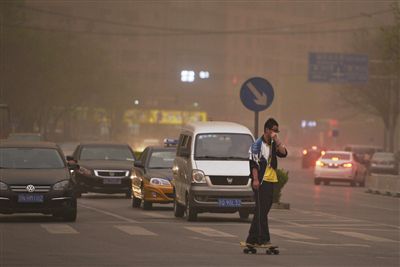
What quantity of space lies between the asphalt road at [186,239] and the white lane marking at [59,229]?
0.06ft

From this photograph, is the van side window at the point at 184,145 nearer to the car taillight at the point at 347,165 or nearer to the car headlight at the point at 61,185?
the car headlight at the point at 61,185

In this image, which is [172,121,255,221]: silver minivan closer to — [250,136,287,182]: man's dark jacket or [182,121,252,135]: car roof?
[182,121,252,135]: car roof

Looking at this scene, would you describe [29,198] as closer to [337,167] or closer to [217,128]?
[217,128]

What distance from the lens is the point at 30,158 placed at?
82.8 feet

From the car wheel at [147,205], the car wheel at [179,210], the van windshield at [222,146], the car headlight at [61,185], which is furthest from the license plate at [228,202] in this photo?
the car wheel at [147,205]

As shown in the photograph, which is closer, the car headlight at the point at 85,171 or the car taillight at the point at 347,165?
the car headlight at the point at 85,171

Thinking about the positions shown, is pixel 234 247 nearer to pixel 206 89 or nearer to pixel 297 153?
pixel 297 153

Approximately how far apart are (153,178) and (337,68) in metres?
41.2

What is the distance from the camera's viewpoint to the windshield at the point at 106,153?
123 ft

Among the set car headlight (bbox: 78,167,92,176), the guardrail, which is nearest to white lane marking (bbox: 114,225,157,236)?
car headlight (bbox: 78,167,92,176)

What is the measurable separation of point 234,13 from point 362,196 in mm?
112088

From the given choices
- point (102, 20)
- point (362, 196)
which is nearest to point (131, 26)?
point (102, 20)

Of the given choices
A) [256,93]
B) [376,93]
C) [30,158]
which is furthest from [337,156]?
[30,158]

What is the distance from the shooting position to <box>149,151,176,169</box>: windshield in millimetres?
31375
